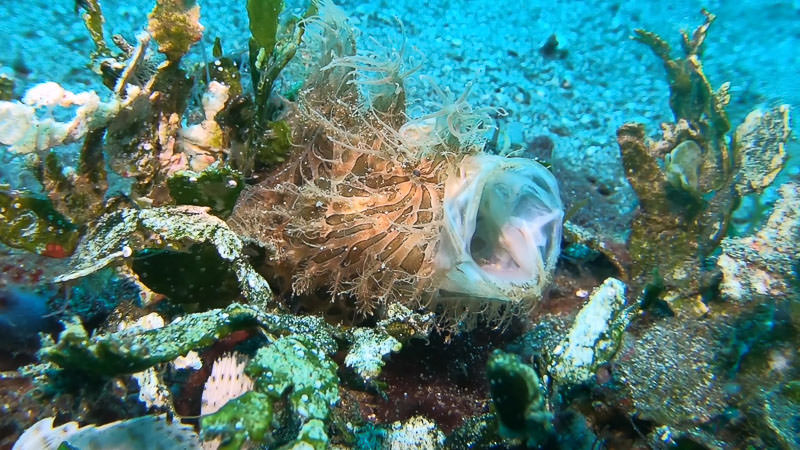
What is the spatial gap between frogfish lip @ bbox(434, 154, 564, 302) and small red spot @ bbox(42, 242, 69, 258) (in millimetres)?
1588

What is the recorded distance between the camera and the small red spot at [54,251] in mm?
1896

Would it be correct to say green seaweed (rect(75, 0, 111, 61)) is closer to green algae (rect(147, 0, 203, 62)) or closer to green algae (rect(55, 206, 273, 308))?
green algae (rect(147, 0, 203, 62))

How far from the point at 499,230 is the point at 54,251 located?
1.92 metres

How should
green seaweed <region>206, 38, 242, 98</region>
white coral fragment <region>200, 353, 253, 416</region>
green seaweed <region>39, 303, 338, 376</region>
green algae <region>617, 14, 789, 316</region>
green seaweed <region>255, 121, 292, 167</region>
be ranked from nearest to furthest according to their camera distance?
green seaweed <region>39, 303, 338, 376</region>, white coral fragment <region>200, 353, 253, 416</region>, green seaweed <region>255, 121, 292, 167</region>, green seaweed <region>206, 38, 242, 98</region>, green algae <region>617, 14, 789, 316</region>

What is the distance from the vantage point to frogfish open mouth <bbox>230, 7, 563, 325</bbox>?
75.8 inches

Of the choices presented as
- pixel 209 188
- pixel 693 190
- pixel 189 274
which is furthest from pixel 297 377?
pixel 693 190

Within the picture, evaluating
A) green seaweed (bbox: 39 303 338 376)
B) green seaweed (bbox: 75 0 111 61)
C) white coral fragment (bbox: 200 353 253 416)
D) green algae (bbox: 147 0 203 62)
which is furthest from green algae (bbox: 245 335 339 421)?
green seaweed (bbox: 75 0 111 61)

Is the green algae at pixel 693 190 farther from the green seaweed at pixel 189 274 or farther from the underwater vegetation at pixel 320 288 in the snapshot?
the green seaweed at pixel 189 274

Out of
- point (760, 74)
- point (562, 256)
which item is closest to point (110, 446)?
point (562, 256)

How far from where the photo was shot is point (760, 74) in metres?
8.47

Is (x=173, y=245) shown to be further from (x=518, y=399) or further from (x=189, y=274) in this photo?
(x=518, y=399)

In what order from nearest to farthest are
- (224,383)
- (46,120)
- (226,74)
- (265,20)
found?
(224,383), (46,120), (265,20), (226,74)

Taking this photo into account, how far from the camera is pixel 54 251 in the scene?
6.26 feet

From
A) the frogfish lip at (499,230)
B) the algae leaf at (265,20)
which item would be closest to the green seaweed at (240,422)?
the frogfish lip at (499,230)
